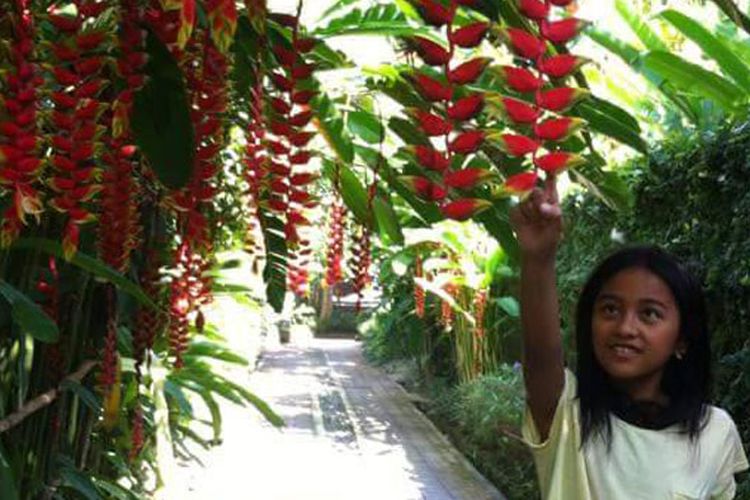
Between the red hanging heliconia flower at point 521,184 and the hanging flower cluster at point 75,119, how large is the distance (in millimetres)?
282

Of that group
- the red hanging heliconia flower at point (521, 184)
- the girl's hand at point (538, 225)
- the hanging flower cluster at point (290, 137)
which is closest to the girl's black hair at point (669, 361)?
the girl's hand at point (538, 225)

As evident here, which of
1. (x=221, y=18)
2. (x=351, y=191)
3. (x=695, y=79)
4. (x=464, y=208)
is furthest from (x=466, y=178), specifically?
(x=695, y=79)

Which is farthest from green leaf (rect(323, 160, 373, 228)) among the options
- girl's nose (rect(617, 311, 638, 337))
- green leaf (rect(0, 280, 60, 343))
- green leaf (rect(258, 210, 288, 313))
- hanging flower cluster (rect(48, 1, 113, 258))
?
hanging flower cluster (rect(48, 1, 113, 258))

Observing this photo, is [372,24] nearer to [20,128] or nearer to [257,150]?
[257,150]

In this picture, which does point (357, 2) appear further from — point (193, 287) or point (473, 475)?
point (473, 475)

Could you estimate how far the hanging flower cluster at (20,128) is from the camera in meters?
0.58

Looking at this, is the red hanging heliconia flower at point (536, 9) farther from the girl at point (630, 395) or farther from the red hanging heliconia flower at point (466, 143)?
the girl at point (630, 395)

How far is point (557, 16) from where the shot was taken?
0.65 metres

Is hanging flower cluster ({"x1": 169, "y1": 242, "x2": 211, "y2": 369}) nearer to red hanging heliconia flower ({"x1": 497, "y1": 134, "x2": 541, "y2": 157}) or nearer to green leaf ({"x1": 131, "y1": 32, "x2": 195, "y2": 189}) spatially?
green leaf ({"x1": 131, "y1": 32, "x2": 195, "y2": 189})

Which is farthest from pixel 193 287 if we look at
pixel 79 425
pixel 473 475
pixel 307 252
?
pixel 473 475

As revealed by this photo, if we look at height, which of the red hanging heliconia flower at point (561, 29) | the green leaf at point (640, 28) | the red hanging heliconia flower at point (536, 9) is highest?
the green leaf at point (640, 28)

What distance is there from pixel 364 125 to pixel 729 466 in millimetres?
786

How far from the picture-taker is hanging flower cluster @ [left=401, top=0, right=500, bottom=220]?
2.00ft

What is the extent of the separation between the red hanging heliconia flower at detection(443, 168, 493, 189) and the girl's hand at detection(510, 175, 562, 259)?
0.18 metres
